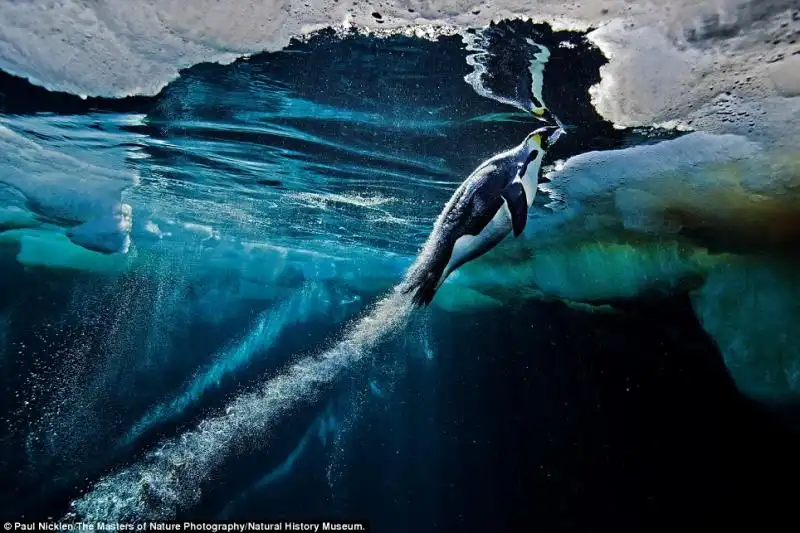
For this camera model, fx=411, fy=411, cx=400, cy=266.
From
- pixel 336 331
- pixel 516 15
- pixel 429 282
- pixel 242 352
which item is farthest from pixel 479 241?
pixel 336 331

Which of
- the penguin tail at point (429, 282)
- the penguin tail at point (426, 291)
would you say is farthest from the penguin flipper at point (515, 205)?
the penguin tail at point (426, 291)

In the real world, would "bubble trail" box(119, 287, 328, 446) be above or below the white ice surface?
below

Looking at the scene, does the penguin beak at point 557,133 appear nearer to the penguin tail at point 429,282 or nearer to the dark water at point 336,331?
the dark water at point 336,331

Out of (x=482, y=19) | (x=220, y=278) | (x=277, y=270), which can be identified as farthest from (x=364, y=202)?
(x=220, y=278)

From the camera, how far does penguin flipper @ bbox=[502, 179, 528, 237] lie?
393cm

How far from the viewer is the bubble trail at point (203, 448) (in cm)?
1076

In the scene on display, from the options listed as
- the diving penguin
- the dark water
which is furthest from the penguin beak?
the diving penguin

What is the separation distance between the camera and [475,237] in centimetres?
393

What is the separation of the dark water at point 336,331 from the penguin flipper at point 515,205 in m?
2.38

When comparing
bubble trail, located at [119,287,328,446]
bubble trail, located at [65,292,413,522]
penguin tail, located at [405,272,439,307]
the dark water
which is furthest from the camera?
bubble trail, located at [119,287,328,446]

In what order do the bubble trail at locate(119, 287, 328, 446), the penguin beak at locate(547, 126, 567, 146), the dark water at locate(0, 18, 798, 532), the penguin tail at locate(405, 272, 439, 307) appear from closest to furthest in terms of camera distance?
the penguin tail at locate(405, 272, 439, 307), the penguin beak at locate(547, 126, 567, 146), the dark water at locate(0, 18, 798, 532), the bubble trail at locate(119, 287, 328, 446)

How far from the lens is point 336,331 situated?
30.2 m

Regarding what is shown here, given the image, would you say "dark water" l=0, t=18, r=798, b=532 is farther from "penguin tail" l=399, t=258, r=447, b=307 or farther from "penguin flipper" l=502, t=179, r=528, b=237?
"penguin tail" l=399, t=258, r=447, b=307

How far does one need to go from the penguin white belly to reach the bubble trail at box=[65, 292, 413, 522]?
773mm
